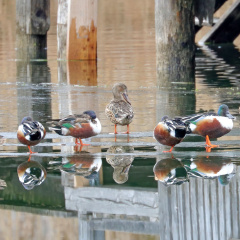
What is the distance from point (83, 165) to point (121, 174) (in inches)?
20.3

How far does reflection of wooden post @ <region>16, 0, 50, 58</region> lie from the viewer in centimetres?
1766

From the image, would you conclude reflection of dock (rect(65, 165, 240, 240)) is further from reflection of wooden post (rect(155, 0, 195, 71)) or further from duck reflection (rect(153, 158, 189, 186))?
reflection of wooden post (rect(155, 0, 195, 71))

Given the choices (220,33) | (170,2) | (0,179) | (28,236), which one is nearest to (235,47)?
(220,33)

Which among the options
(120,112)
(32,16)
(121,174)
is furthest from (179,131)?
(32,16)

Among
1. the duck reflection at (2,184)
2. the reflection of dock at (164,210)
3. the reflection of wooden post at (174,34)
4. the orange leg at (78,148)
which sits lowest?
the reflection of dock at (164,210)

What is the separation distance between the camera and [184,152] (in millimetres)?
7668

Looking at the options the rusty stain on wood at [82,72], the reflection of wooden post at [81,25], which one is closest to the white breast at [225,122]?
the rusty stain on wood at [82,72]

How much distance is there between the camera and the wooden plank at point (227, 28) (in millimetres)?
19844

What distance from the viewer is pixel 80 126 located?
316 inches

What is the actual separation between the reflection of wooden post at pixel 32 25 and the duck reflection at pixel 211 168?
1096cm

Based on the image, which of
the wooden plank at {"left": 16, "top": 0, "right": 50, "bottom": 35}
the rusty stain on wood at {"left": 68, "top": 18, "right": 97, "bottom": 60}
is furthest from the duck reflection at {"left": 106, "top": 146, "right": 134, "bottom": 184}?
the wooden plank at {"left": 16, "top": 0, "right": 50, "bottom": 35}

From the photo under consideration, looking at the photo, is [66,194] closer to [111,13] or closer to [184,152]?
[184,152]

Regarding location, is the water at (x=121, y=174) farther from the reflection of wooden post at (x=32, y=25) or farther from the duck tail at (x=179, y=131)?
the reflection of wooden post at (x=32, y=25)

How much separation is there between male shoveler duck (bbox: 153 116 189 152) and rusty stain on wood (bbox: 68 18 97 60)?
870 cm
